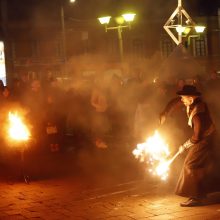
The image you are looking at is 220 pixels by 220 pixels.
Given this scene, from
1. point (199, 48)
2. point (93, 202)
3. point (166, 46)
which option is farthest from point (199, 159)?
point (199, 48)

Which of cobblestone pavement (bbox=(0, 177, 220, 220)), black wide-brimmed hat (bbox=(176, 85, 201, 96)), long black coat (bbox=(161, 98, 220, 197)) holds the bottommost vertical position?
cobblestone pavement (bbox=(0, 177, 220, 220))

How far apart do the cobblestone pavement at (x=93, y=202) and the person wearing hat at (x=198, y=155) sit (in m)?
0.21

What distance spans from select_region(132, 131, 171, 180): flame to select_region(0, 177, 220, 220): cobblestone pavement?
26cm

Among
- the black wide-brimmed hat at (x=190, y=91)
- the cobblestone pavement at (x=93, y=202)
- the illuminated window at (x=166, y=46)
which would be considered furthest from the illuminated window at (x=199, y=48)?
the black wide-brimmed hat at (x=190, y=91)

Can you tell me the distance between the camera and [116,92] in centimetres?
1155

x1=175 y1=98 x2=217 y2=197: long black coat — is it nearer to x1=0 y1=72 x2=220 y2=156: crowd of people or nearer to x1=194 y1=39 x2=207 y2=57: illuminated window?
x1=0 y1=72 x2=220 y2=156: crowd of people

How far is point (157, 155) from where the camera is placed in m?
8.16

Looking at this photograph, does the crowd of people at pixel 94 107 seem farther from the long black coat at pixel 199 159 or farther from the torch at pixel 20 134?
the long black coat at pixel 199 159

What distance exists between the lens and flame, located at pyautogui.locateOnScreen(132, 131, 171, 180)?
7.93m

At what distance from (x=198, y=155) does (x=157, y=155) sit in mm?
1087

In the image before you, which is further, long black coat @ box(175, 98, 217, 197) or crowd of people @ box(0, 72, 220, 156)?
crowd of people @ box(0, 72, 220, 156)

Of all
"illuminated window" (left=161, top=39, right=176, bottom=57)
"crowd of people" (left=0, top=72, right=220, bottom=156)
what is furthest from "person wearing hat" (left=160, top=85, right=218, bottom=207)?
"illuminated window" (left=161, top=39, right=176, bottom=57)

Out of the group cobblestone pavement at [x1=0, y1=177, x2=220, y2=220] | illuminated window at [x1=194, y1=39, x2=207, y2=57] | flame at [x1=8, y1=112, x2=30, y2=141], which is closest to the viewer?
cobblestone pavement at [x1=0, y1=177, x2=220, y2=220]

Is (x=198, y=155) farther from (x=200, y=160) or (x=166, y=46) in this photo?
(x=166, y=46)
